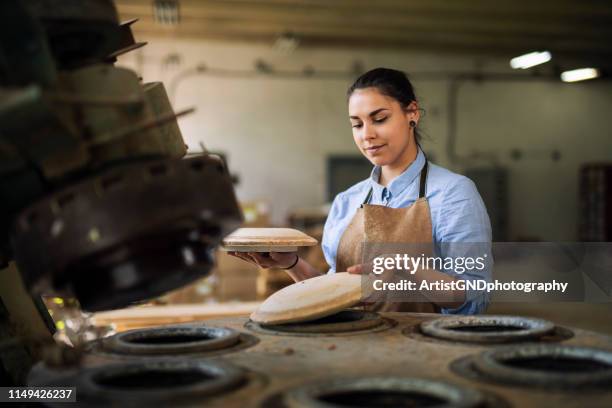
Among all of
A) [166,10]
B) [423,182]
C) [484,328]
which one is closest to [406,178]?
[423,182]

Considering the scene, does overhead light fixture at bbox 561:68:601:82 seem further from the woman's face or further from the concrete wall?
the woman's face

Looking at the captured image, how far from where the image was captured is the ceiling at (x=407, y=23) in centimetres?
935

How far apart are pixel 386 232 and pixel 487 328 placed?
0.79 metres

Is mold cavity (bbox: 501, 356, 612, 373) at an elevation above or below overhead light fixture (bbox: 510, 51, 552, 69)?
below

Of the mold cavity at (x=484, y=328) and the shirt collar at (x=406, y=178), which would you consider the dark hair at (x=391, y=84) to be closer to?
the shirt collar at (x=406, y=178)

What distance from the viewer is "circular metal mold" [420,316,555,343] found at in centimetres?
196

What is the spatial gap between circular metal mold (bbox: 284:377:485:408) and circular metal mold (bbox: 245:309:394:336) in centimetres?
57

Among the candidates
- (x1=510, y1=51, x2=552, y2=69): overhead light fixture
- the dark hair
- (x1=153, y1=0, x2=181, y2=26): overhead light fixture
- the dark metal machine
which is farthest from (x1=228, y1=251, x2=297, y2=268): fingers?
(x1=510, y1=51, x2=552, y2=69): overhead light fixture

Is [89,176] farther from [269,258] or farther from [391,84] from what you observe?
[391,84]

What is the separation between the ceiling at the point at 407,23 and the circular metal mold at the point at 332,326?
23.9 ft

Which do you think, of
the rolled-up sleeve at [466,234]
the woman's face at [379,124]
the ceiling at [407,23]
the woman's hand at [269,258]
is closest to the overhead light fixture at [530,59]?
the ceiling at [407,23]

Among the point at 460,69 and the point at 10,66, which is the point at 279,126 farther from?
the point at 10,66

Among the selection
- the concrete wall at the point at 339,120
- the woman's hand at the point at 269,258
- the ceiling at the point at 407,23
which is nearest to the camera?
the woman's hand at the point at 269,258

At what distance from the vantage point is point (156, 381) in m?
1.72
